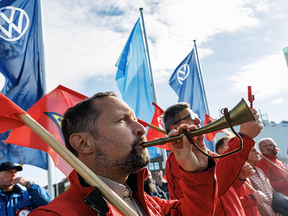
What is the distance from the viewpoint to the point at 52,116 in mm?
4301

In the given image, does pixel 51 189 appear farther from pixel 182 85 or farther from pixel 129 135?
pixel 182 85

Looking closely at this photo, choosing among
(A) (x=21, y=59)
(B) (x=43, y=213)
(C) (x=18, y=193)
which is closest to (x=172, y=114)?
(B) (x=43, y=213)

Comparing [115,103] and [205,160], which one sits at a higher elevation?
[115,103]

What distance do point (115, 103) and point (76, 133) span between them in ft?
1.38

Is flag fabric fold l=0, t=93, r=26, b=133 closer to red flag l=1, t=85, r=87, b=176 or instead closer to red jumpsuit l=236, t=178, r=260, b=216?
red flag l=1, t=85, r=87, b=176

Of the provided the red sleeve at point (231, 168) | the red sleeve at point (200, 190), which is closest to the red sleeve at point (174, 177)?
the red sleeve at point (231, 168)

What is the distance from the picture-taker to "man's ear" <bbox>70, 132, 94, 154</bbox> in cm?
207

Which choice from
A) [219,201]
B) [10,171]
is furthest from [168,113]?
[10,171]

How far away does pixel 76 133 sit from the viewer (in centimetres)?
212

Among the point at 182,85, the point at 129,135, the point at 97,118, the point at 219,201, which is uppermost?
the point at 182,85

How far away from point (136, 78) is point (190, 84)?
9.75ft

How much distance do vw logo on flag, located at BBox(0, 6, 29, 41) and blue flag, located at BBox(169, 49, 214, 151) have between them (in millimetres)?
6152

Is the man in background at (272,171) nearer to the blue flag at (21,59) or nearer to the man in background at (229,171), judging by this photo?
the man in background at (229,171)

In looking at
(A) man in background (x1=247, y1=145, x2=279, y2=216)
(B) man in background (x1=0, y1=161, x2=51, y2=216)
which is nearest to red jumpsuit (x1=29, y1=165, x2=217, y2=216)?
(A) man in background (x1=247, y1=145, x2=279, y2=216)
